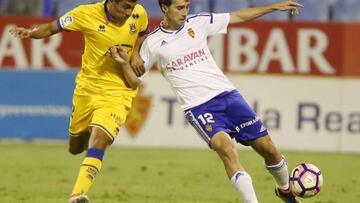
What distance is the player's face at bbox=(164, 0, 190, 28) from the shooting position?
9.73 meters

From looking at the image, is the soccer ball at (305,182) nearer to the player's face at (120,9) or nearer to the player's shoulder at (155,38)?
the player's shoulder at (155,38)

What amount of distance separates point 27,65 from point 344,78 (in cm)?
612

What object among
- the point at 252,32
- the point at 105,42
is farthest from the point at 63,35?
the point at 105,42

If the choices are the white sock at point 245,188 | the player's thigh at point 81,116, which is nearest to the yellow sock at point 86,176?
the player's thigh at point 81,116

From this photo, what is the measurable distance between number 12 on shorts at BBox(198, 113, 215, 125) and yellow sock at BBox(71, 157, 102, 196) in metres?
1.11

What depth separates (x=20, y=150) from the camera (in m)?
17.9

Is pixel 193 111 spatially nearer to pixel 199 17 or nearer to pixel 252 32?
pixel 199 17

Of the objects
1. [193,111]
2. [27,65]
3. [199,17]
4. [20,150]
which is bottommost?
[20,150]

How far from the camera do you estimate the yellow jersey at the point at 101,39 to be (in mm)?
10242

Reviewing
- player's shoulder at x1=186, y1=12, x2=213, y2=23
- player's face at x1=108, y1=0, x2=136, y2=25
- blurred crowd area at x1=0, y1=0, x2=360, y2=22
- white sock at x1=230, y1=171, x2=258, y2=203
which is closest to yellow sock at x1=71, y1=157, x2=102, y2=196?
white sock at x1=230, y1=171, x2=258, y2=203

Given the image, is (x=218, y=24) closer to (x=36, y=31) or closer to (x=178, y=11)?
(x=178, y=11)

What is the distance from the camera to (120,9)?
395 inches

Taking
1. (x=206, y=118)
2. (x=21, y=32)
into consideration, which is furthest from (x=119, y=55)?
(x=206, y=118)

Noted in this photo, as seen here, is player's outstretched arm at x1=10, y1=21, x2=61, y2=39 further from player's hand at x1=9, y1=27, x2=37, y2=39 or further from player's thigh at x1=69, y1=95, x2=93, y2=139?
player's thigh at x1=69, y1=95, x2=93, y2=139
